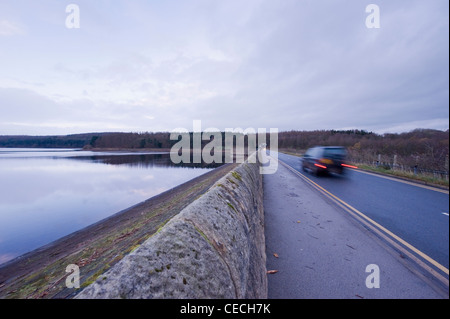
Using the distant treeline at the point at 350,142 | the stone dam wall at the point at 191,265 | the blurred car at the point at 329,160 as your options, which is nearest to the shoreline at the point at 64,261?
the stone dam wall at the point at 191,265

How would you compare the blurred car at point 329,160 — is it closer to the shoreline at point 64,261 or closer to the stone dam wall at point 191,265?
the shoreline at point 64,261

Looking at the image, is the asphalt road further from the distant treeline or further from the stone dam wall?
the distant treeline

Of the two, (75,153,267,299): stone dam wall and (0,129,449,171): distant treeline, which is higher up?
(0,129,449,171): distant treeline

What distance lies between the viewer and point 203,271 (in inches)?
55.8

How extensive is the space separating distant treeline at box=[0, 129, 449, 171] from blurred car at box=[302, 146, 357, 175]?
217 inches

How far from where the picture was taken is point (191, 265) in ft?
4.53

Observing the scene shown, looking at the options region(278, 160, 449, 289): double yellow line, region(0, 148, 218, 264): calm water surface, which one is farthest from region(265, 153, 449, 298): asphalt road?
region(0, 148, 218, 264): calm water surface

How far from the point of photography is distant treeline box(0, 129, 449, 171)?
11891 millimetres

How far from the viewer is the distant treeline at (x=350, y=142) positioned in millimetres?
11891

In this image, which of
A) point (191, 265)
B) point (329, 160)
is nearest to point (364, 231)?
point (191, 265)

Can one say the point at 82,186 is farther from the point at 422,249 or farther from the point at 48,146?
the point at 48,146
